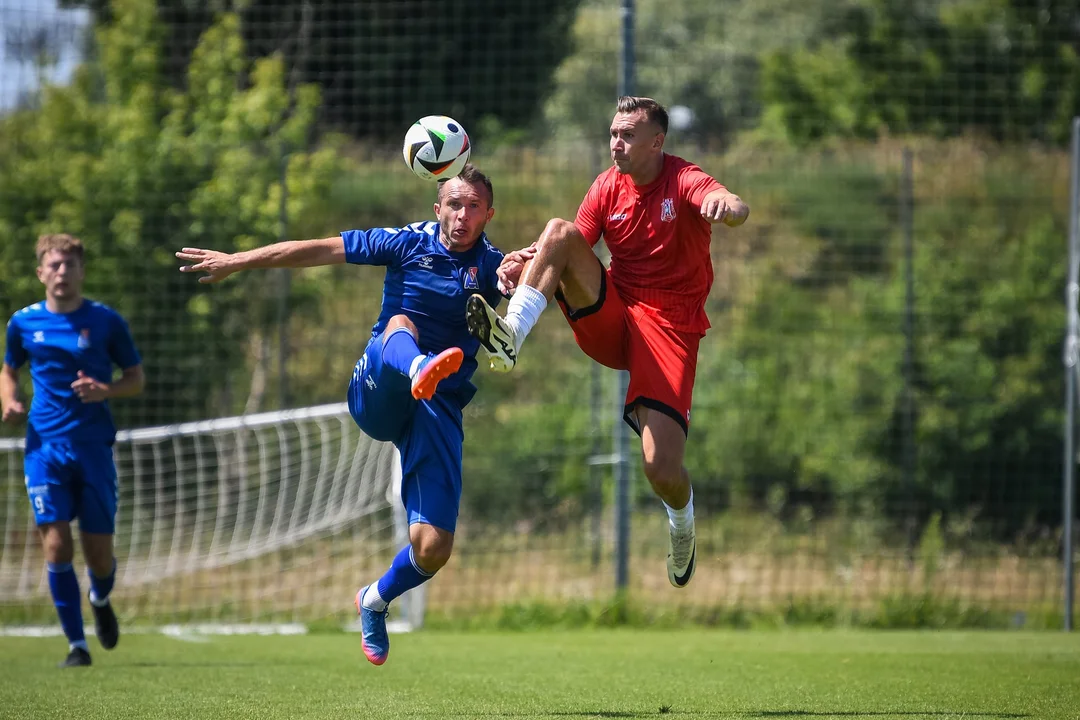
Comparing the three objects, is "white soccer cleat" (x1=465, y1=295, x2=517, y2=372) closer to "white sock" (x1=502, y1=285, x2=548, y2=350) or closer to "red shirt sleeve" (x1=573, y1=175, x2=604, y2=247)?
"white sock" (x1=502, y1=285, x2=548, y2=350)

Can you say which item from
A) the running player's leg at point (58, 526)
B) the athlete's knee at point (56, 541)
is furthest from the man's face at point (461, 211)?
the athlete's knee at point (56, 541)

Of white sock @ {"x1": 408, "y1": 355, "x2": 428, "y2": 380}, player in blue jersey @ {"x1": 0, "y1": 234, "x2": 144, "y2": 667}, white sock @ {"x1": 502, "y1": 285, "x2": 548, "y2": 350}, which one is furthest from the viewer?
player in blue jersey @ {"x1": 0, "y1": 234, "x2": 144, "y2": 667}

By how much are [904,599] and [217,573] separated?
6.36m

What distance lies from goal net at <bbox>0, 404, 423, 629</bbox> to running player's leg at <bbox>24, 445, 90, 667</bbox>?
251 centimetres

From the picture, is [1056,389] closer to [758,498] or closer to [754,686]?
[758,498]

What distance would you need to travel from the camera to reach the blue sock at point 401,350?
545cm

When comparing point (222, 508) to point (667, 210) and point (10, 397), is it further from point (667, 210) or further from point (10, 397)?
point (667, 210)

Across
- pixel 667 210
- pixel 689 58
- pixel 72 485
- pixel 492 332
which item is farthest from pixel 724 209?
pixel 689 58

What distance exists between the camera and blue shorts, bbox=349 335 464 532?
5730mm

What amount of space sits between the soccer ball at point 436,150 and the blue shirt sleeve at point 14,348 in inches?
132

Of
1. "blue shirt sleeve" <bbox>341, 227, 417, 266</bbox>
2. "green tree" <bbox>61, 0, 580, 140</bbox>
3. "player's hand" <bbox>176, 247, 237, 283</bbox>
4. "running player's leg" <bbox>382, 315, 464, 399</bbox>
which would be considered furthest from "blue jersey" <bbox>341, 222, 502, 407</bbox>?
"green tree" <bbox>61, 0, 580, 140</bbox>

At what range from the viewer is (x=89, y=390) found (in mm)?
7719

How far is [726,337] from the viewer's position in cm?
1405

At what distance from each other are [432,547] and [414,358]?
2.95 feet
